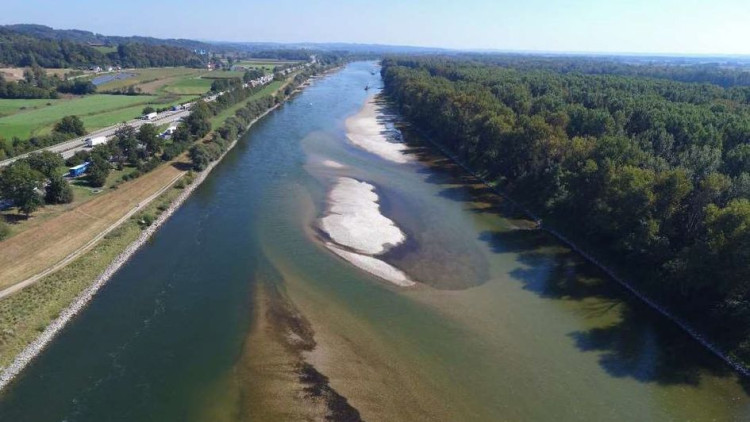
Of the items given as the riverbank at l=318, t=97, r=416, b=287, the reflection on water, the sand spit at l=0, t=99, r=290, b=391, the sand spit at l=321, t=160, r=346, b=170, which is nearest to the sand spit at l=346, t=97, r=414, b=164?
the sand spit at l=321, t=160, r=346, b=170

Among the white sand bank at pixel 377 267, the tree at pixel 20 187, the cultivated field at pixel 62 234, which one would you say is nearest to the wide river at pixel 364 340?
the white sand bank at pixel 377 267

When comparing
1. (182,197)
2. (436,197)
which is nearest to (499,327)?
(436,197)

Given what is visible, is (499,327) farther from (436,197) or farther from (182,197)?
(182,197)

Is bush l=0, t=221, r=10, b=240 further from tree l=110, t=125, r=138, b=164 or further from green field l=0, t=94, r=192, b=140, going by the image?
green field l=0, t=94, r=192, b=140

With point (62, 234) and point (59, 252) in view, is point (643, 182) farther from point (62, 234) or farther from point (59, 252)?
point (62, 234)

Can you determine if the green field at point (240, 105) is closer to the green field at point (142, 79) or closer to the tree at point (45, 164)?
the green field at point (142, 79)
